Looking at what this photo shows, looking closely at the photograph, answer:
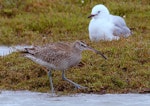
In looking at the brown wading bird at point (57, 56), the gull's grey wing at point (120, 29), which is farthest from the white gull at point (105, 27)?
the brown wading bird at point (57, 56)

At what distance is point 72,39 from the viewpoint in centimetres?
1295

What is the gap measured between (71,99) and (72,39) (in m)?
4.48

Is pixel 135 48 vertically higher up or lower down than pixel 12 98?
higher up

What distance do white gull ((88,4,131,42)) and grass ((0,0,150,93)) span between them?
16.1 inches

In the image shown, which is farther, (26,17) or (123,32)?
(26,17)

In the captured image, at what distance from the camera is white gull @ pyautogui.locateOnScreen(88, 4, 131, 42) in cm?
1243

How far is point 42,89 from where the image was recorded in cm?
912

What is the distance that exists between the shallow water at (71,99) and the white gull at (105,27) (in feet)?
12.1

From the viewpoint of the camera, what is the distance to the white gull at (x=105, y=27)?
1243 cm

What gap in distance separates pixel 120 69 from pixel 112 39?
2.70 metres

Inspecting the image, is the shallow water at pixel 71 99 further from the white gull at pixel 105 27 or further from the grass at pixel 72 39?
the white gull at pixel 105 27

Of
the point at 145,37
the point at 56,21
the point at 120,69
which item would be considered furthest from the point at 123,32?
the point at 120,69

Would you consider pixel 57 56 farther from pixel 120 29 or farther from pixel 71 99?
pixel 120 29

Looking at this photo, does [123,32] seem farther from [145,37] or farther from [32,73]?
[32,73]
